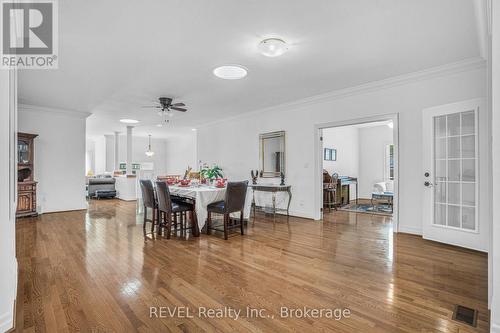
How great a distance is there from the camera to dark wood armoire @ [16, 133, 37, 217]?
5.52m

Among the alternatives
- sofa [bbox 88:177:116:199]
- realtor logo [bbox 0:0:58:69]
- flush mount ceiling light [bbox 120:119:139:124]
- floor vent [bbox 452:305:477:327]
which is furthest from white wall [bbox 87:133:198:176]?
floor vent [bbox 452:305:477:327]

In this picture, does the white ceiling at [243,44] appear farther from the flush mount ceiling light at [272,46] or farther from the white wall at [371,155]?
the white wall at [371,155]

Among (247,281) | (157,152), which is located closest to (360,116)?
(247,281)

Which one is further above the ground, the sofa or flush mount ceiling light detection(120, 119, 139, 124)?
flush mount ceiling light detection(120, 119, 139, 124)

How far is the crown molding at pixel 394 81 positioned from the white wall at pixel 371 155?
13.9 feet

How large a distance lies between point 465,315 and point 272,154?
4.67 metres

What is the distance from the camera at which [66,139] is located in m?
6.52

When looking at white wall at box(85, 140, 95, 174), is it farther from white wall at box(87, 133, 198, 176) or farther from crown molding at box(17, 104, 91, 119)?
crown molding at box(17, 104, 91, 119)

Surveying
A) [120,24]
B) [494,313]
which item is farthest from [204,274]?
[120,24]

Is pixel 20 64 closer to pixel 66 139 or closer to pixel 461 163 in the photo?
pixel 66 139

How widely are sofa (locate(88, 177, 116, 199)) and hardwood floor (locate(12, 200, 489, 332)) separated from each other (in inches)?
194

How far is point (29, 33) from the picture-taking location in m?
2.77

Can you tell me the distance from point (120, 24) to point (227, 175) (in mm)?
5325

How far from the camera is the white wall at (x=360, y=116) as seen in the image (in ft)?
12.5
